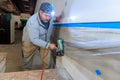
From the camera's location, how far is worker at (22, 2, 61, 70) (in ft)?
7.95

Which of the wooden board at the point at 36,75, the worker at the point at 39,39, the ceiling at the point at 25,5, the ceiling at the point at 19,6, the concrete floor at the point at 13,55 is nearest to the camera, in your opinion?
the wooden board at the point at 36,75

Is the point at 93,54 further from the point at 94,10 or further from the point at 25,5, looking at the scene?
the point at 25,5

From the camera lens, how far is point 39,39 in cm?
251

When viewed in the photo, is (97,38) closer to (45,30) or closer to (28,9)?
(45,30)

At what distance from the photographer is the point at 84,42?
5.13 feet

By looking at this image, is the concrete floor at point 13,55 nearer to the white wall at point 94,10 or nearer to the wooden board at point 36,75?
the wooden board at point 36,75

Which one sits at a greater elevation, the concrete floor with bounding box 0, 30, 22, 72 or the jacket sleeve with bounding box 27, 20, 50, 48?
the jacket sleeve with bounding box 27, 20, 50, 48

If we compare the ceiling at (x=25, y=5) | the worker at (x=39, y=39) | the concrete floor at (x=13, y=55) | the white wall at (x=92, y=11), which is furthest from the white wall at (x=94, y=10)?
the ceiling at (x=25, y=5)

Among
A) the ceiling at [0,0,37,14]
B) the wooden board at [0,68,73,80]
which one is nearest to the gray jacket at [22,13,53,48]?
the wooden board at [0,68,73,80]

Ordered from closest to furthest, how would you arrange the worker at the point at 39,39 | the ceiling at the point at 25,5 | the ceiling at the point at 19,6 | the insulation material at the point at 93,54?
1. the insulation material at the point at 93,54
2. the worker at the point at 39,39
3. the ceiling at the point at 19,6
4. the ceiling at the point at 25,5

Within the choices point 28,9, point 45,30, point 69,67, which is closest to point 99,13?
point 69,67

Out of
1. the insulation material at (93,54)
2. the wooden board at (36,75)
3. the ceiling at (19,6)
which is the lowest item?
the wooden board at (36,75)

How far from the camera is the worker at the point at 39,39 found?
2.42m

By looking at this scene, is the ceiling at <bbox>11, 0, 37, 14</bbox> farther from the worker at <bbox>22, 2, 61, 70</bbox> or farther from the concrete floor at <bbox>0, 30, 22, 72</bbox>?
the worker at <bbox>22, 2, 61, 70</bbox>
